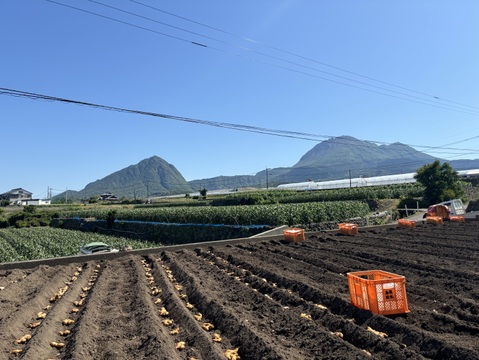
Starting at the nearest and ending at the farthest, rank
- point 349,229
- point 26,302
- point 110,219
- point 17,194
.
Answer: point 26,302, point 349,229, point 110,219, point 17,194

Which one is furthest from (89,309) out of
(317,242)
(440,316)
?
(317,242)

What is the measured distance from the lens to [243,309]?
6.88 metres

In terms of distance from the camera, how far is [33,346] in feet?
17.3

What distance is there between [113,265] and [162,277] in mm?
3384

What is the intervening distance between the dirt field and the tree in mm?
25095

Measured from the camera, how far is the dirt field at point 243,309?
505cm

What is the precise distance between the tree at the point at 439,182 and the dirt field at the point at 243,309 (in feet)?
82.3

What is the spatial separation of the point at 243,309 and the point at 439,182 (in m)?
34.2

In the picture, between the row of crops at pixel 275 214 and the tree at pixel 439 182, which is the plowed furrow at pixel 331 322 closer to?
the row of crops at pixel 275 214

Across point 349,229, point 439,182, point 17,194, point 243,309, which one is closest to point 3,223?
point 349,229

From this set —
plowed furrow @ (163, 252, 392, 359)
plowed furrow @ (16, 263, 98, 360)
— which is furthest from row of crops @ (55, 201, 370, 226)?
plowed furrow @ (163, 252, 392, 359)

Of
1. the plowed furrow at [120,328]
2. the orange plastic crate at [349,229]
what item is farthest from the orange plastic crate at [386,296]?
the orange plastic crate at [349,229]

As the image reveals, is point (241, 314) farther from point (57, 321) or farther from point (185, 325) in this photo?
point (57, 321)

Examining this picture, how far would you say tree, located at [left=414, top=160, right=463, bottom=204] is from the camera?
3540cm
